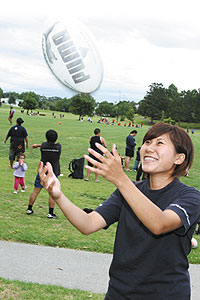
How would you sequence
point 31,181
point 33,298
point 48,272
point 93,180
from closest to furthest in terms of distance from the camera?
point 33,298
point 48,272
point 31,181
point 93,180

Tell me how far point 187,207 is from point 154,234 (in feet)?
0.73

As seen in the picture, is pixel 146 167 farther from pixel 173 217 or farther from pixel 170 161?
pixel 173 217

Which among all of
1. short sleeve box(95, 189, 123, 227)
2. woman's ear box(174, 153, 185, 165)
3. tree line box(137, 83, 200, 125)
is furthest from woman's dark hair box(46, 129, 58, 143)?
tree line box(137, 83, 200, 125)

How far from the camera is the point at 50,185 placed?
1852 millimetres

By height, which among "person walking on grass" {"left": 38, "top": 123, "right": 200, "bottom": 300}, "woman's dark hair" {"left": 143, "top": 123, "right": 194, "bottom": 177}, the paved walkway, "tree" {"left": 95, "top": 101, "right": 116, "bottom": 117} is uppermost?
"tree" {"left": 95, "top": 101, "right": 116, "bottom": 117}

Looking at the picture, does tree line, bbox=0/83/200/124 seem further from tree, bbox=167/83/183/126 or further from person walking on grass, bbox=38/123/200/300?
person walking on grass, bbox=38/123/200/300

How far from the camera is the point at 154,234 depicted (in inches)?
72.1

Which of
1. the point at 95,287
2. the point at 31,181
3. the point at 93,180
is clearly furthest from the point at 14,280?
the point at 93,180

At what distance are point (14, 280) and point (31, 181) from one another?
7697 mm

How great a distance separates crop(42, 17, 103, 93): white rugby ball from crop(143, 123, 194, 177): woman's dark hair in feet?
8.80

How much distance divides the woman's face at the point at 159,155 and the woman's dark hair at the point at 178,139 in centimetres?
2

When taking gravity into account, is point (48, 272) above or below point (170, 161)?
below

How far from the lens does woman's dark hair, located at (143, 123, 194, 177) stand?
78.0 inches

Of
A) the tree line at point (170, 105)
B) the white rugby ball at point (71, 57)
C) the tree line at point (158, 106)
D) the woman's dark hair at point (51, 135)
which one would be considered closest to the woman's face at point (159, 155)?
the white rugby ball at point (71, 57)
